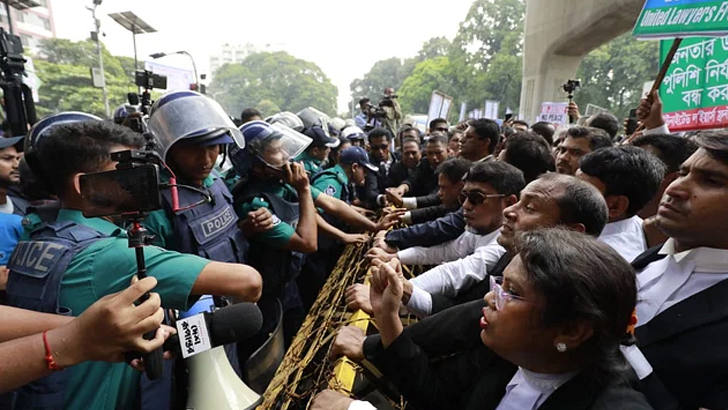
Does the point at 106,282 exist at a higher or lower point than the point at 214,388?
higher

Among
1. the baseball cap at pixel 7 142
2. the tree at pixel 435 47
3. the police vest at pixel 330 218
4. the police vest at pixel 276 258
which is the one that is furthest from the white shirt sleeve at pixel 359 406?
the tree at pixel 435 47

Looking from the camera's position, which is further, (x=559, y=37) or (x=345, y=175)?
(x=559, y=37)

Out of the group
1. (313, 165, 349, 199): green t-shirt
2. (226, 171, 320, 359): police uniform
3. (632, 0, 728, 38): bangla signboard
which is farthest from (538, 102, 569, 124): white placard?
(226, 171, 320, 359): police uniform

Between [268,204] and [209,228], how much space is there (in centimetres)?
57

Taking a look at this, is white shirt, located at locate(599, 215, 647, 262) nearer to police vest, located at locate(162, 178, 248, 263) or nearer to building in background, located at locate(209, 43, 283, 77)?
police vest, located at locate(162, 178, 248, 263)

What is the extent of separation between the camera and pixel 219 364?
1.59 metres

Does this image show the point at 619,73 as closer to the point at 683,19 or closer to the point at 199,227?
the point at 683,19

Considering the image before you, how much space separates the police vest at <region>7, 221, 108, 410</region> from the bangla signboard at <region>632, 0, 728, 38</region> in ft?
13.9

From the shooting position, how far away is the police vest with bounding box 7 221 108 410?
1149 millimetres

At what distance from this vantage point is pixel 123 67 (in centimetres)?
3509

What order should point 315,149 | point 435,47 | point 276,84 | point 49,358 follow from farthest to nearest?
point 276,84, point 435,47, point 315,149, point 49,358

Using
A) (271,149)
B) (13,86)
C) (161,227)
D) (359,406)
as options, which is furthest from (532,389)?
(13,86)

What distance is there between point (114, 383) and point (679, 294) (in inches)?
78.4

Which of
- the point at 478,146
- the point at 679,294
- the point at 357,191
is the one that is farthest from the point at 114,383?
the point at 357,191
